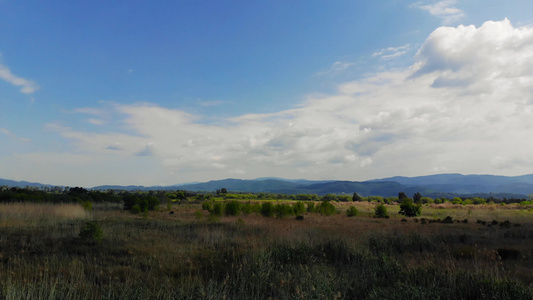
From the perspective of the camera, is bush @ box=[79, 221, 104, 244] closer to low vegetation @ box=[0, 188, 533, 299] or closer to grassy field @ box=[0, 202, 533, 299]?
low vegetation @ box=[0, 188, 533, 299]

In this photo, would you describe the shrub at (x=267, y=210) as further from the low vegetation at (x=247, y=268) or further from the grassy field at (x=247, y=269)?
the grassy field at (x=247, y=269)

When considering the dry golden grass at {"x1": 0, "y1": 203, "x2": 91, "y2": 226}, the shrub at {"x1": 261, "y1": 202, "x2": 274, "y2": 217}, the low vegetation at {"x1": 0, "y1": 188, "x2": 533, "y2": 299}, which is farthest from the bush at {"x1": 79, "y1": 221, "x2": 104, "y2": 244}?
the shrub at {"x1": 261, "y1": 202, "x2": 274, "y2": 217}

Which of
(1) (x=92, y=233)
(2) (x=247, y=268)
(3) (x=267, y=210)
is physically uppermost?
(1) (x=92, y=233)

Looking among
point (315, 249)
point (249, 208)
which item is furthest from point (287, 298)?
point (249, 208)

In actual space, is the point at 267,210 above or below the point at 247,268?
below

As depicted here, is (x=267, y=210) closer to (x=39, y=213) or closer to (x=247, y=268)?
(x=39, y=213)

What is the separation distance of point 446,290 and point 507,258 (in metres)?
7.21

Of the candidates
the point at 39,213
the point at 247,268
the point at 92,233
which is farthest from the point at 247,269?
the point at 39,213

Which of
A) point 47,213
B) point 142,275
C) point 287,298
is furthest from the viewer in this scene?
point 47,213

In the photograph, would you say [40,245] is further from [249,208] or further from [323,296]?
[249,208]

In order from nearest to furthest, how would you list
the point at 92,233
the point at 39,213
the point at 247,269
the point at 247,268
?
the point at 247,269 < the point at 247,268 < the point at 92,233 < the point at 39,213

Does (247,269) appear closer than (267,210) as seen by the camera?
Yes

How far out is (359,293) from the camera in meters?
6.00

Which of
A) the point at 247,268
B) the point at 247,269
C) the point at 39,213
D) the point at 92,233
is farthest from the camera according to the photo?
the point at 39,213
